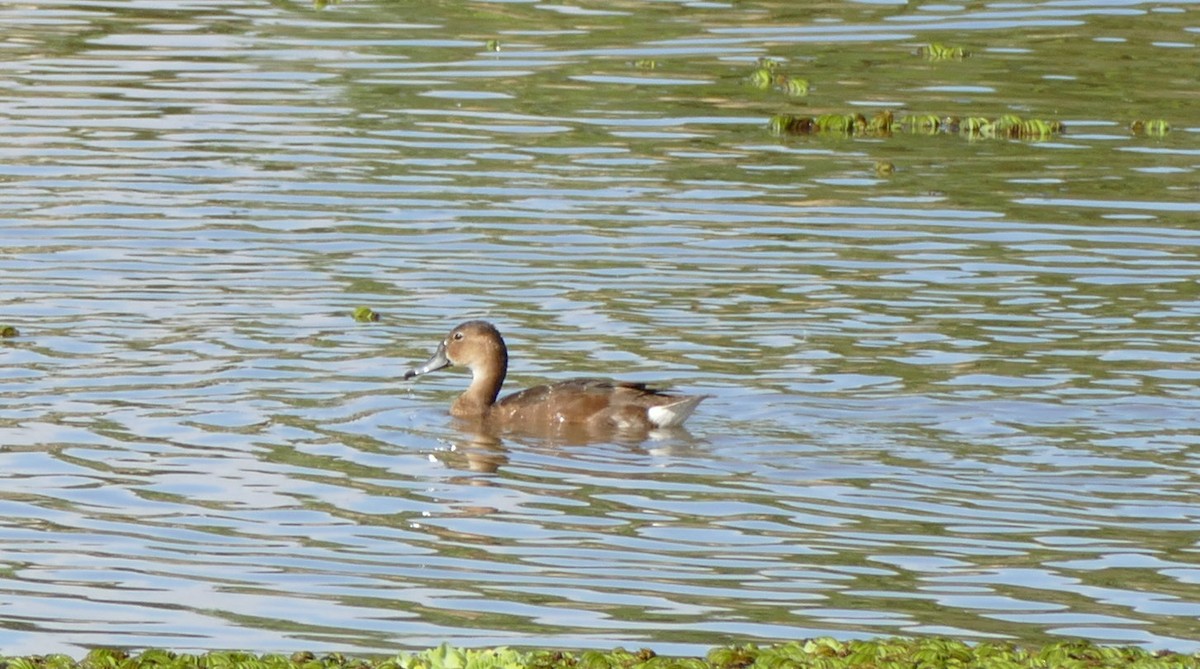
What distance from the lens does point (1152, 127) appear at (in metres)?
22.8

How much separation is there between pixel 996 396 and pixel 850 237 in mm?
4852

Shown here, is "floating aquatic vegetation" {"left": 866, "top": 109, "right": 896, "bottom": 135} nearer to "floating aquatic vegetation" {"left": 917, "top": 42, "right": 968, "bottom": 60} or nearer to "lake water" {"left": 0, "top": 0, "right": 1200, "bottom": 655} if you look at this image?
"lake water" {"left": 0, "top": 0, "right": 1200, "bottom": 655}

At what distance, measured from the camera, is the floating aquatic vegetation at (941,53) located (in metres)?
27.1

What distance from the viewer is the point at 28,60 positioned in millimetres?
27016

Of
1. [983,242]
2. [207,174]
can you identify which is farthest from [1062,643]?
[207,174]

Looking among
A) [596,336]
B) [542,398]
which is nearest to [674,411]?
[542,398]

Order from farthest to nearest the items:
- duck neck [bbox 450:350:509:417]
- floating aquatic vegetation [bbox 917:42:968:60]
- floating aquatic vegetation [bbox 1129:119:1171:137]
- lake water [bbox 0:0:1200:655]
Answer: floating aquatic vegetation [bbox 917:42:968:60] < floating aquatic vegetation [bbox 1129:119:1171:137] < duck neck [bbox 450:350:509:417] < lake water [bbox 0:0:1200:655]

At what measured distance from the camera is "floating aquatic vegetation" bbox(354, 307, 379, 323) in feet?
52.6

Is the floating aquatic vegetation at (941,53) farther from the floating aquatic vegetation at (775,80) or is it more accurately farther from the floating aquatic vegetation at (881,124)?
the floating aquatic vegetation at (881,124)

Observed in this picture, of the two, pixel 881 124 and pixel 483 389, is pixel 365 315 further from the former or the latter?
pixel 881 124

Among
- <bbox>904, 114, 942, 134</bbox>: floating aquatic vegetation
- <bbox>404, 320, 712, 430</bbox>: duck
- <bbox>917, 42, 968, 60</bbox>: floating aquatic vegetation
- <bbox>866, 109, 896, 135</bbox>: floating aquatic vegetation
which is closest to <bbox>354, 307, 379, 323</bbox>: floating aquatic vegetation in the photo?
<bbox>404, 320, 712, 430</bbox>: duck

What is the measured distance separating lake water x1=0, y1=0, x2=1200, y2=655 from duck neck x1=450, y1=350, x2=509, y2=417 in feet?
1.11

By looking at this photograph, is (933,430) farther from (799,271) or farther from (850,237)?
(850,237)

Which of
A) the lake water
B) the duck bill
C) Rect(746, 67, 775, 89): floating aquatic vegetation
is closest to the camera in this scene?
the lake water
